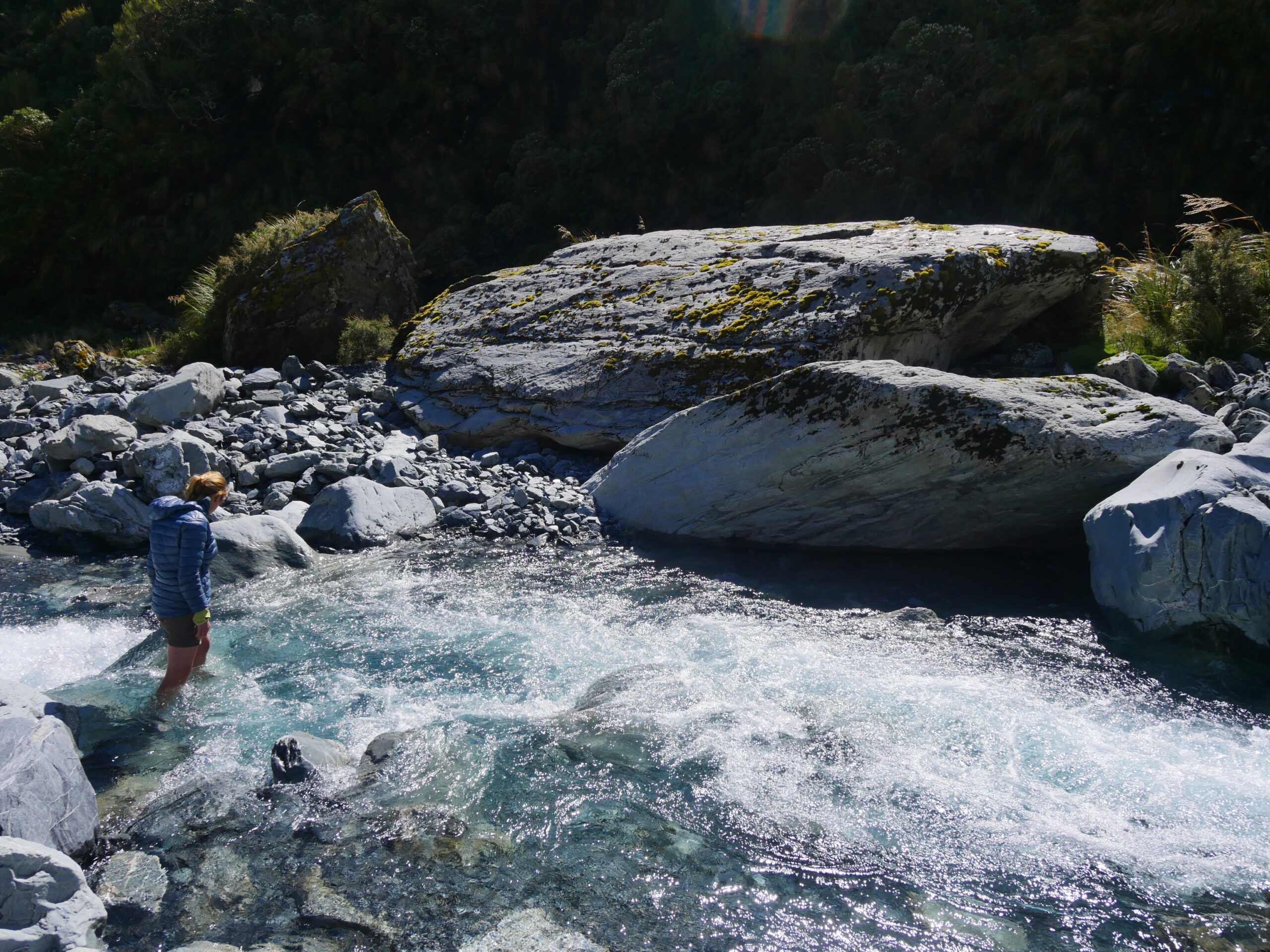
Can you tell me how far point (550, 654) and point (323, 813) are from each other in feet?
6.39

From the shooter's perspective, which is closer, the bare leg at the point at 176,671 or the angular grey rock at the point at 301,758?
the angular grey rock at the point at 301,758

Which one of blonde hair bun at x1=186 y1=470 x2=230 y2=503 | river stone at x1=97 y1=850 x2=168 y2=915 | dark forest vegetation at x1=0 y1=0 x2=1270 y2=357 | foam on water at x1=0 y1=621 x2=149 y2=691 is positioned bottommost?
foam on water at x1=0 y1=621 x2=149 y2=691

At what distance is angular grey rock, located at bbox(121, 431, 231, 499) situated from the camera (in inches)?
312

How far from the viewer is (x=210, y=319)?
12.8m

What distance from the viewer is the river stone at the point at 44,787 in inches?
137

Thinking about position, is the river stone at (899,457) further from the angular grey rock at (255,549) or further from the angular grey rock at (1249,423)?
the angular grey rock at (255,549)

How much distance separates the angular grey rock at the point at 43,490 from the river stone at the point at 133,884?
17.8 feet

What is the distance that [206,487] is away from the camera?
5.17 metres

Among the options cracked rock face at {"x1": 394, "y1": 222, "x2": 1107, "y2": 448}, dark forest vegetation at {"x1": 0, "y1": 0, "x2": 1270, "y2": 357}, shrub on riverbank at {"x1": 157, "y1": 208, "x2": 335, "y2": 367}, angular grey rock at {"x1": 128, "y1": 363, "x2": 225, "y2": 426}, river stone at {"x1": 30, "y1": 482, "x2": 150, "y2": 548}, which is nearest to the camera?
river stone at {"x1": 30, "y1": 482, "x2": 150, "y2": 548}

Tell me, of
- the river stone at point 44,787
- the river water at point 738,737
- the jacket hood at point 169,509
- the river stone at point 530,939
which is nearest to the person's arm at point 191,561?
the jacket hood at point 169,509

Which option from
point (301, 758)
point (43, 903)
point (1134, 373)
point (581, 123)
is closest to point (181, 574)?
point (301, 758)

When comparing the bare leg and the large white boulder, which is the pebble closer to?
the bare leg

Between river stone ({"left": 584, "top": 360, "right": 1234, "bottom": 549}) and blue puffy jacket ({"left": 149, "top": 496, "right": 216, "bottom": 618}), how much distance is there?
3.90m

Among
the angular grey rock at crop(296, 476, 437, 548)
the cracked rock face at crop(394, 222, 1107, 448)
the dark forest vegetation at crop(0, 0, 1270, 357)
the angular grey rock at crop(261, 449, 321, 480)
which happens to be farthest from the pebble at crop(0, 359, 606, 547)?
the dark forest vegetation at crop(0, 0, 1270, 357)
